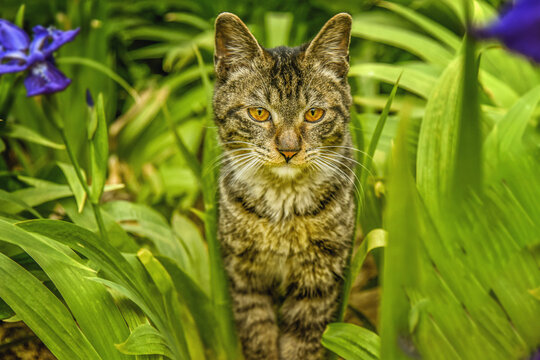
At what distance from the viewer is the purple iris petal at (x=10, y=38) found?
158cm

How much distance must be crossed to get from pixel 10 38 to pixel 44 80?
0.66ft

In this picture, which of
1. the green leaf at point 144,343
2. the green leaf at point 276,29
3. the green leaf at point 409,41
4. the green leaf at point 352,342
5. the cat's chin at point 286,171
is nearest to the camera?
the green leaf at point 144,343

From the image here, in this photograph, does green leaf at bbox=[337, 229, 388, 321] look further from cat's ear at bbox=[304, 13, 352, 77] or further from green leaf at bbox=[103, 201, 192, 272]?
green leaf at bbox=[103, 201, 192, 272]

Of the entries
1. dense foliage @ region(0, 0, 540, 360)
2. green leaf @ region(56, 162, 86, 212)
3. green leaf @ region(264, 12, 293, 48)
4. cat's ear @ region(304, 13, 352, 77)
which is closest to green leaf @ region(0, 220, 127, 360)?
dense foliage @ region(0, 0, 540, 360)

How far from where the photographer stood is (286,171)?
1450 millimetres

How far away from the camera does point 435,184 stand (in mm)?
1465

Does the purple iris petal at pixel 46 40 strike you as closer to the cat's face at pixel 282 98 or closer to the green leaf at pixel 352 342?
the cat's face at pixel 282 98

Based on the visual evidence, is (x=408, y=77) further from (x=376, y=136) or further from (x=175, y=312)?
(x=175, y=312)

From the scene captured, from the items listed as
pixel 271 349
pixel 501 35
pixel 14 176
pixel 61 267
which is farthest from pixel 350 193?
pixel 14 176

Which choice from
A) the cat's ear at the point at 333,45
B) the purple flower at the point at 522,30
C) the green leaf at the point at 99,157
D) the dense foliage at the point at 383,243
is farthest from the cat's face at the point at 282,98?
the purple flower at the point at 522,30

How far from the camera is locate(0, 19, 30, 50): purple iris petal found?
1.58 m

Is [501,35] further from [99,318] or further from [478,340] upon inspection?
[99,318]

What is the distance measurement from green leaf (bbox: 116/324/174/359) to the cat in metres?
0.38

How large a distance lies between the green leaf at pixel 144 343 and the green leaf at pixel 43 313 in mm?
156
